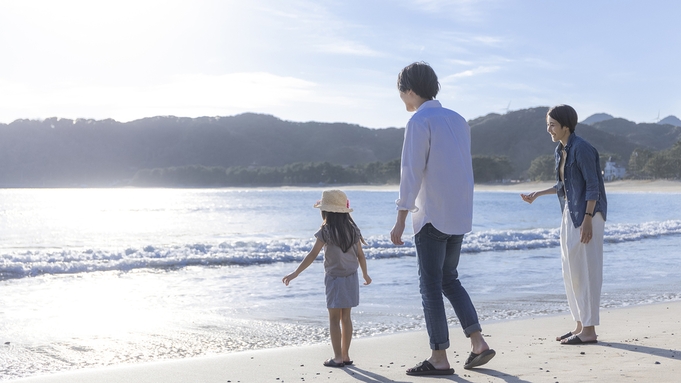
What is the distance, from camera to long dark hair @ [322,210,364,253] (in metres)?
4.08

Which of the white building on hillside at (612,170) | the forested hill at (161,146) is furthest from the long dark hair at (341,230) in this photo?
the forested hill at (161,146)

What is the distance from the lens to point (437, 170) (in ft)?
11.4

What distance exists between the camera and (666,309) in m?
6.06

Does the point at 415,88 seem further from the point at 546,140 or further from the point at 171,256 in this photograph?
the point at 546,140

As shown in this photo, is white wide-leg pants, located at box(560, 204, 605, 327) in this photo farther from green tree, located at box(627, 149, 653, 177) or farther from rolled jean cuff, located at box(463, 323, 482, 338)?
green tree, located at box(627, 149, 653, 177)

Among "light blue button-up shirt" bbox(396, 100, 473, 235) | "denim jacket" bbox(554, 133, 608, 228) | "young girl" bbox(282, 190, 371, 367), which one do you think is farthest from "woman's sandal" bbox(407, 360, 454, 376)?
"denim jacket" bbox(554, 133, 608, 228)

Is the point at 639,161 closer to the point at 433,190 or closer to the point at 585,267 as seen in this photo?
the point at 585,267

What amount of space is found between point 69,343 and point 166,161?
137332 mm

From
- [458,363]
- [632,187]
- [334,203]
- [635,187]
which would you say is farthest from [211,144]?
[458,363]

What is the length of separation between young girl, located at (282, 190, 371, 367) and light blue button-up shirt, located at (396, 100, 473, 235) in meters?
0.68

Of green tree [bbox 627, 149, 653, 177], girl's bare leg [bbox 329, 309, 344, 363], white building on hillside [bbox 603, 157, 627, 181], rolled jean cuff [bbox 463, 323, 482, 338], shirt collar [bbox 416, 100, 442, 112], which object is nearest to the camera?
shirt collar [bbox 416, 100, 442, 112]

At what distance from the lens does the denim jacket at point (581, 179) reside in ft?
14.2

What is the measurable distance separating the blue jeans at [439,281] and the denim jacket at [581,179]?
45.4 inches

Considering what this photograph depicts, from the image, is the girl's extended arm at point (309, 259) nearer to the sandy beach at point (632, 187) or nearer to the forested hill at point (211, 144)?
the sandy beach at point (632, 187)
